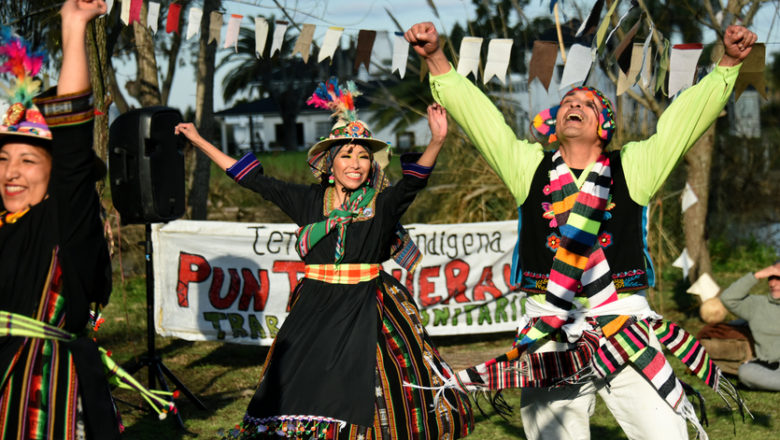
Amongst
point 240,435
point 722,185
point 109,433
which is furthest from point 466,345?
point 722,185

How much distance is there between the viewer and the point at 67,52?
9.32 ft

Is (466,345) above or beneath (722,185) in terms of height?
beneath

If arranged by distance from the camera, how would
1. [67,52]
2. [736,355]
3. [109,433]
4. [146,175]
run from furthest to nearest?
[736,355]
[146,175]
[109,433]
[67,52]

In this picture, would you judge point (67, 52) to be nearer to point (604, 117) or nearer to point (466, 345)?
point (604, 117)

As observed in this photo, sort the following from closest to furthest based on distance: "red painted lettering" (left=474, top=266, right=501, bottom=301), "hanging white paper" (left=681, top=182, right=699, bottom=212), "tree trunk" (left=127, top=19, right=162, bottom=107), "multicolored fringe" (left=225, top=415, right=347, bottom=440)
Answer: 1. "multicolored fringe" (left=225, top=415, right=347, bottom=440)
2. "red painted lettering" (left=474, top=266, right=501, bottom=301)
3. "hanging white paper" (left=681, top=182, right=699, bottom=212)
4. "tree trunk" (left=127, top=19, right=162, bottom=107)

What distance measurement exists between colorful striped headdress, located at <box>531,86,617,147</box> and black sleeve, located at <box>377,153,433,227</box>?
1.91ft

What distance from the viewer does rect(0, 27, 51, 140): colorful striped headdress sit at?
10.2 ft

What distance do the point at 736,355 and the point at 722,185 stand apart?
8.20 m

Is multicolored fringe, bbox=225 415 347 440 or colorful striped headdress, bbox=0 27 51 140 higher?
colorful striped headdress, bbox=0 27 51 140

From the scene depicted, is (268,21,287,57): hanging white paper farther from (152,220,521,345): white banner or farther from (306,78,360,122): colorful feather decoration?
(152,220,521,345): white banner

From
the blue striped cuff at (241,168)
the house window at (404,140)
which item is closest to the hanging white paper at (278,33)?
the blue striped cuff at (241,168)

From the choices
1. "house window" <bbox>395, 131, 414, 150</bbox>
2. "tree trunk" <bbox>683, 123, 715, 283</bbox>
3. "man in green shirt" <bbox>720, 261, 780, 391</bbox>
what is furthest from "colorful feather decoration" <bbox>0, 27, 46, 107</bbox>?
"house window" <bbox>395, 131, 414, 150</bbox>

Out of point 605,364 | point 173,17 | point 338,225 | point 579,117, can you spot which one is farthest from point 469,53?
point 605,364

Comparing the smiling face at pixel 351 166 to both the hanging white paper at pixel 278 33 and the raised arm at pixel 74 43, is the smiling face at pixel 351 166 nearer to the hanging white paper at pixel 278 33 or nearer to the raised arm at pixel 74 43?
the raised arm at pixel 74 43
